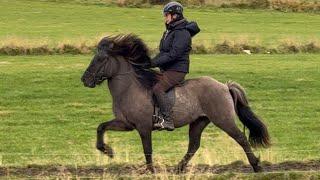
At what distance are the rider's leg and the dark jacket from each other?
4.5 inches

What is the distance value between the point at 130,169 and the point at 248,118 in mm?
1979

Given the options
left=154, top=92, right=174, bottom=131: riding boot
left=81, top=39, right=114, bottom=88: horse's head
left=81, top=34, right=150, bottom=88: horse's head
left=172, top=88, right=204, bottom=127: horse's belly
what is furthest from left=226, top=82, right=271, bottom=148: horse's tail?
left=81, top=39, right=114, bottom=88: horse's head

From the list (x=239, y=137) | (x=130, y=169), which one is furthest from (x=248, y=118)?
(x=130, y=169)

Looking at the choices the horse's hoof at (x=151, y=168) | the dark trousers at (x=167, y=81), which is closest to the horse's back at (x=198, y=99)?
the dark trousers at (x=167, y=81)

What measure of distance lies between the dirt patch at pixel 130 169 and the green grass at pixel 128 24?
25.7 metres

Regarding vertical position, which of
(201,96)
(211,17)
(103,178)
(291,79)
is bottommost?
(211,17)

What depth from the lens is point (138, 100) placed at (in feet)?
37.1

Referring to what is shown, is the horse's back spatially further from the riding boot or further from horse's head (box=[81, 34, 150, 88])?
horse's head (box=[81, 34, 150, 88])

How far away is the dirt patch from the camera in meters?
11.3

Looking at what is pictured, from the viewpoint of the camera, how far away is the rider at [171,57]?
11305 mm

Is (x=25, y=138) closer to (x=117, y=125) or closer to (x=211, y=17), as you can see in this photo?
(x=117, y=125)

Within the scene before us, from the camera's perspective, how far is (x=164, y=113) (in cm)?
1127

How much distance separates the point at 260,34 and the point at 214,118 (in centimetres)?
3482

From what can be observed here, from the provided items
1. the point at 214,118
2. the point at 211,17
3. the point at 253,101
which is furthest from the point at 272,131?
the point at 211,17
